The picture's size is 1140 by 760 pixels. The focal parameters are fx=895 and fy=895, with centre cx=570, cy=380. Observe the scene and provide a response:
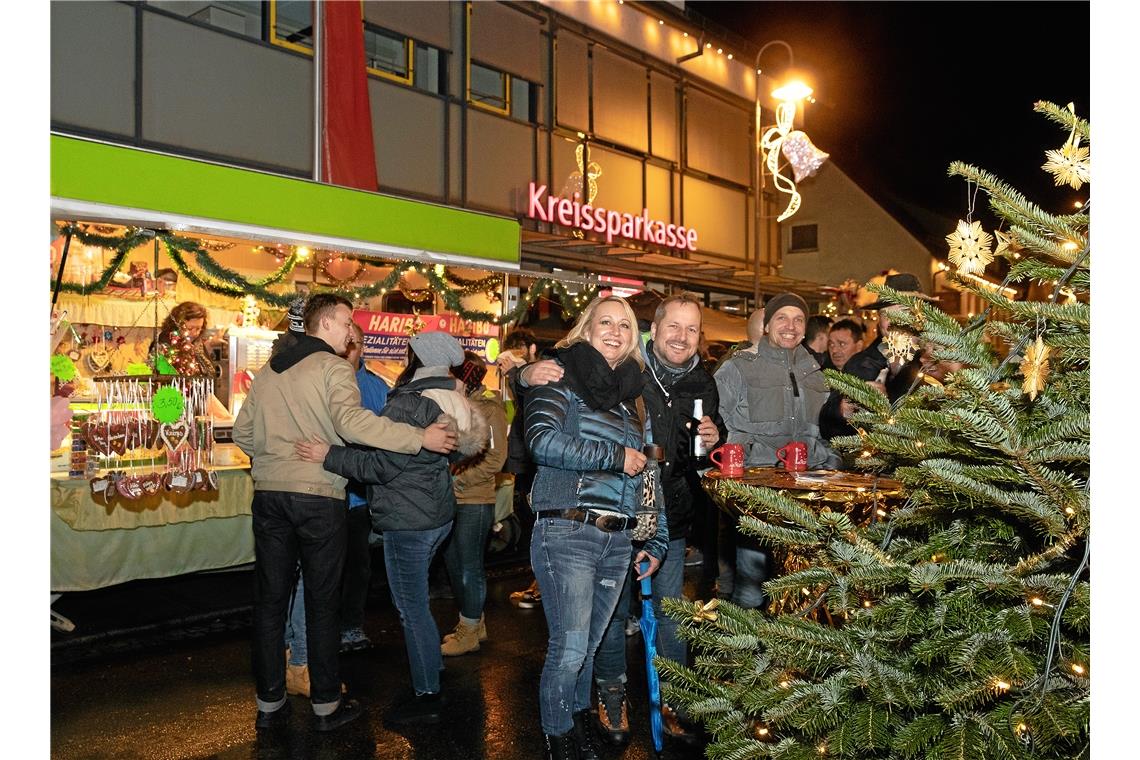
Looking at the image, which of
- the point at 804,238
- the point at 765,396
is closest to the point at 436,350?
the point at 765,396

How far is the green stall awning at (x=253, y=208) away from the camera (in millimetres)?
6074

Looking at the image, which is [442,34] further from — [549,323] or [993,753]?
[993,753]

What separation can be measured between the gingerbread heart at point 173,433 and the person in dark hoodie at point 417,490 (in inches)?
90.8

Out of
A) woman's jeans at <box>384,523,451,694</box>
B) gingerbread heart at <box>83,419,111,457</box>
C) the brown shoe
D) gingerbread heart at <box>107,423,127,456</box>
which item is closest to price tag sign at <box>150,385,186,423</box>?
gingerbread heart at <box>107,423,127,456</box>

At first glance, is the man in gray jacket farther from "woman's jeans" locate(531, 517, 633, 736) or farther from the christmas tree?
the christmas tree

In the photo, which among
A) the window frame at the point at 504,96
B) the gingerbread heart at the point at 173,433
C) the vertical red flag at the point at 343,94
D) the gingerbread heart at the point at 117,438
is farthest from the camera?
the window frame at the point at 504,96

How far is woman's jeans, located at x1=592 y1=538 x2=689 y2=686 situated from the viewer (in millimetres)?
4535

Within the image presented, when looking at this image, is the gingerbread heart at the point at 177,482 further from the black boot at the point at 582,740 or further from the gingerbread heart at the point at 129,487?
the black boot at the point at 582,740

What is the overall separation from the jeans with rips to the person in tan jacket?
4.60 ft

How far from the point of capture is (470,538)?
6.30m

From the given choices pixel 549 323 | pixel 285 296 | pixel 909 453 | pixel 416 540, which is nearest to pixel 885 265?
pixel 549 323

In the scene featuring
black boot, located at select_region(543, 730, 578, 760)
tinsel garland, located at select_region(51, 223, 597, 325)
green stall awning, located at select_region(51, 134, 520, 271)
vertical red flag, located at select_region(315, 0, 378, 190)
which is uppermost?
vertical red flag, located at select_region(315, 0, 378, 190)

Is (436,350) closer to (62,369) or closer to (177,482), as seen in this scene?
(62,369)

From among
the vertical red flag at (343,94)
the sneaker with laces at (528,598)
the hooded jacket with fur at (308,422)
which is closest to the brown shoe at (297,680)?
the hooded jacket with fur at (308,422)
